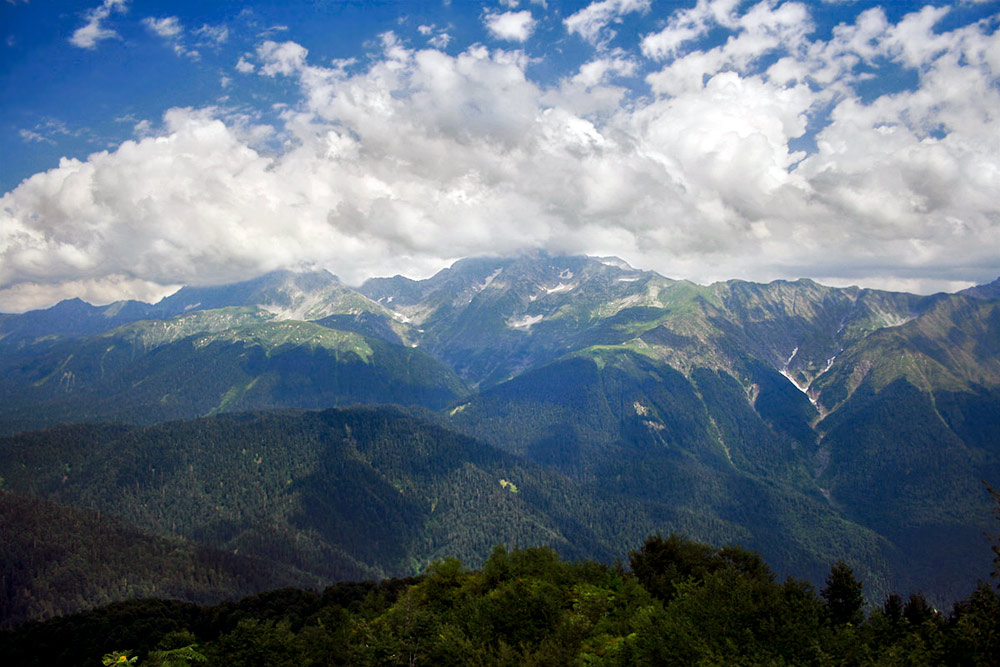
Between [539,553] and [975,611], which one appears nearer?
[975,611]

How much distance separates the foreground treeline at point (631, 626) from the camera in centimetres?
2802

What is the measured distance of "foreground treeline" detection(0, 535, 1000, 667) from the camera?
28.0 m

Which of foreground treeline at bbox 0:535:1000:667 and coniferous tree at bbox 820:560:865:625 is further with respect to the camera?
coniferous tree at bbox 820:560:865:625

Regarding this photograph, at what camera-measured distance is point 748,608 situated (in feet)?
106

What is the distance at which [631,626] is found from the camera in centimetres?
3859

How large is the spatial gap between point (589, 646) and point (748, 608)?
37.9 feet

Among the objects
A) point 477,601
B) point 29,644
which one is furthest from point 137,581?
point 477,601

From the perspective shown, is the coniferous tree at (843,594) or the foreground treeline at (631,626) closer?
the foreground treeline at (631,626)

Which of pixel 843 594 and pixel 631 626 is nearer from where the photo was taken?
pixel 631 626

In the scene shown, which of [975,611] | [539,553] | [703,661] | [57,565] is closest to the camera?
[975,611]

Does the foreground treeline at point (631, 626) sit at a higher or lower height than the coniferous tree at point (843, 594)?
higher

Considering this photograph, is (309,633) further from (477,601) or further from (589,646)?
(589,646)

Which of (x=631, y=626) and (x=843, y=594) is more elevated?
(x=631, y=626)

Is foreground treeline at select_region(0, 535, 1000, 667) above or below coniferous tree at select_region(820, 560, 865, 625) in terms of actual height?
above
